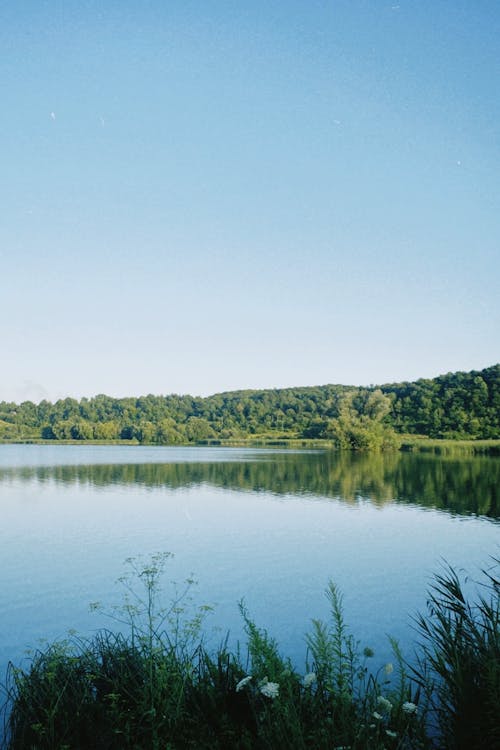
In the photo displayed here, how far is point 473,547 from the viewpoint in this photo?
16094 millimetres

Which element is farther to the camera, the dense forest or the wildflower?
the dense forest

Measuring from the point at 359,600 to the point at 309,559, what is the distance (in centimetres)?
362

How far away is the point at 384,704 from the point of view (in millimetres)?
4750

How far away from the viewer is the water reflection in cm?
2617

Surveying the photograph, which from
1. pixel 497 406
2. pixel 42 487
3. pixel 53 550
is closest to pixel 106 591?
pixel 53 550

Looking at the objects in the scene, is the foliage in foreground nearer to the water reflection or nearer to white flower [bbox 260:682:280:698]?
white flower [bbox 260:682:280:698]

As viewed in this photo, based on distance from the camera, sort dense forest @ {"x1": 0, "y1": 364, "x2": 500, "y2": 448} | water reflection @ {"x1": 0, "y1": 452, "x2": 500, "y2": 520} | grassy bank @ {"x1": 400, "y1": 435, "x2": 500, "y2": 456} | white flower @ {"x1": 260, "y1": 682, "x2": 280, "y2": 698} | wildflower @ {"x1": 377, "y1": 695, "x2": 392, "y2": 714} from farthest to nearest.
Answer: dense forest @ {"x1": 0, "y1": 364, "x2": 500, "y2": 448}
grassy bank @ {"x1": 400, "y1": 435, "x2": 500, "y2": 456}
water reflection @ {"x1": 0, "y1": 452, "x2": 500, "y2": 520}
wildflower @ {"x1": 377, "y1": 695, "x2": 392, "y2": 714}
white flower @ {"x1": 260, "y1": 682, "x2": 280, "y2": 698}

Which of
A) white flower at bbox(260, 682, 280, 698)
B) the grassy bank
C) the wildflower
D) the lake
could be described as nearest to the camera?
white flower at bbox(260, 682, 280, 698)

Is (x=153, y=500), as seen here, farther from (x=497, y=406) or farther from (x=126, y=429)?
(x=126, y=429)

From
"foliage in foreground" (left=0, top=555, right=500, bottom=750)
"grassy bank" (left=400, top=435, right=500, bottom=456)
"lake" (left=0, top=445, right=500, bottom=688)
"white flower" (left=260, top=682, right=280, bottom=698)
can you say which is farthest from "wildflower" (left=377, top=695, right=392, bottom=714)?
"grassy bank" (left=400, top=435, right=500, bottom=456)

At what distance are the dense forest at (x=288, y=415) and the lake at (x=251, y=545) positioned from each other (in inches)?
1675

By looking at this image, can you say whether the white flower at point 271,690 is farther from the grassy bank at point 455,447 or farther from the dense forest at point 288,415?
the dense forest at point 288,415

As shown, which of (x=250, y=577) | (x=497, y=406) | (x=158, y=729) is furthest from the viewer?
(x=497, y=406)

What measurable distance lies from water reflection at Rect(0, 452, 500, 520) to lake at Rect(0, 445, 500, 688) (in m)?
0.18
